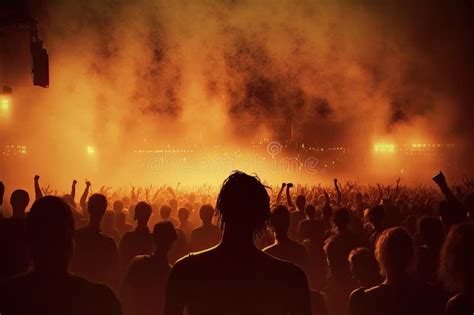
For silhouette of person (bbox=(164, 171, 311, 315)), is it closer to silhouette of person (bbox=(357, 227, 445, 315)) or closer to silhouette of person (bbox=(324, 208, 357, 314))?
silhouette of person (bbox=(357, 227, 445, 315))

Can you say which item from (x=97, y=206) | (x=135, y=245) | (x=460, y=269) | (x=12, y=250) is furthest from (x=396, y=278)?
(x=97, y=206)

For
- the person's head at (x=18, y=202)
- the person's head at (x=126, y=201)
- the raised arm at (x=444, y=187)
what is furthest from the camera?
the person's head at (x=126, y=201)

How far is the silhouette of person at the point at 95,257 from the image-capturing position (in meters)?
3.96

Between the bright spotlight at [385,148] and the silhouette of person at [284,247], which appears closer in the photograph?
the silhouette of person at [284,247]

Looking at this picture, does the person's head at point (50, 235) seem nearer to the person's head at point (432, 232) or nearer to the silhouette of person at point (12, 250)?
the silhouette of person at point (12, 250)

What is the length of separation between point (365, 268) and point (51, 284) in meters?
1.98

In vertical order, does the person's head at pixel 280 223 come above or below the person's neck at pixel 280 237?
above

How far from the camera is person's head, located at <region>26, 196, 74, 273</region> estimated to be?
2.00m

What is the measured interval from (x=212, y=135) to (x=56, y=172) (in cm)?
1232

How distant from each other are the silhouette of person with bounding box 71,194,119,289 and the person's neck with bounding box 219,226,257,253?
2.12 meters

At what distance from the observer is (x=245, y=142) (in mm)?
31812

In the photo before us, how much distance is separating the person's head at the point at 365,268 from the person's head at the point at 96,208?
2.20 m

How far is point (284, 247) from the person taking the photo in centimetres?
390

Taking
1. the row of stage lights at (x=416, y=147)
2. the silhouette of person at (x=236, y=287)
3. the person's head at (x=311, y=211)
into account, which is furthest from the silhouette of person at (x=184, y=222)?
the row of stage lights at (x=416, y=147)
